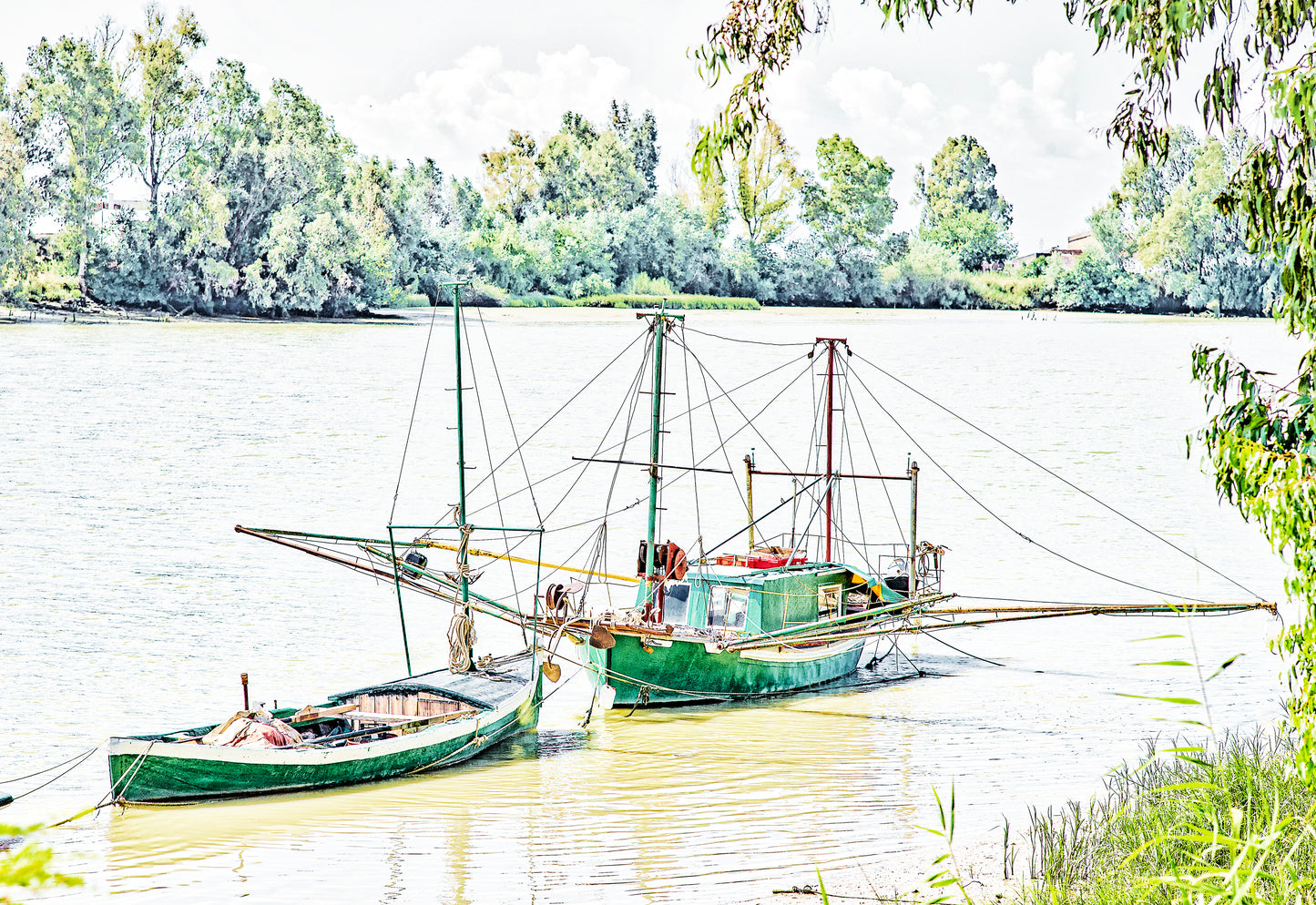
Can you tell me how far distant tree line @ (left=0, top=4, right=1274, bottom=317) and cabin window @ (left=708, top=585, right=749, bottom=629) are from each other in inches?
2568

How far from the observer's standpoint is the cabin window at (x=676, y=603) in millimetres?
23875

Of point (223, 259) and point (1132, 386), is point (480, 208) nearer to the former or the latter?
point (223, 259)

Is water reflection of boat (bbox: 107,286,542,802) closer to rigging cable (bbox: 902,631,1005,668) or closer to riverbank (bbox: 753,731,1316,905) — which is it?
riverbank (bbox: 753,731,1316,905)

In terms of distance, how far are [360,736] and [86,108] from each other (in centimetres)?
8932

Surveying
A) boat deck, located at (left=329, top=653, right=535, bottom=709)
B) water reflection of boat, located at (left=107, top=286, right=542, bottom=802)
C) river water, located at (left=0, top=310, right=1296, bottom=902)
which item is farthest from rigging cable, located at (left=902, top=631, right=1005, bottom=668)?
water reflection of boat, located at (left=107, top=286, right=542, bottom=802)

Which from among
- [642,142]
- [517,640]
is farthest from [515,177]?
[517,640]

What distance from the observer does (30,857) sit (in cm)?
401

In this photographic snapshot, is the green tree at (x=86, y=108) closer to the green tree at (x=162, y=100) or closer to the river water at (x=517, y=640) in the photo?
the green tree at (x=162, y=100)

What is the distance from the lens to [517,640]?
85.9 ft

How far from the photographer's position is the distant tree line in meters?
90.6

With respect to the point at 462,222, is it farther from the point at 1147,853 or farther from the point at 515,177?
the point at 1147,853

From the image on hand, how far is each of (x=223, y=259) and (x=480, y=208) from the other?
29.9 m

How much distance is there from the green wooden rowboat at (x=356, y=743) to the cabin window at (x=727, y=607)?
12.2 feet

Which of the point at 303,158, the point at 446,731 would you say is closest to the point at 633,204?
the point at 303,158
